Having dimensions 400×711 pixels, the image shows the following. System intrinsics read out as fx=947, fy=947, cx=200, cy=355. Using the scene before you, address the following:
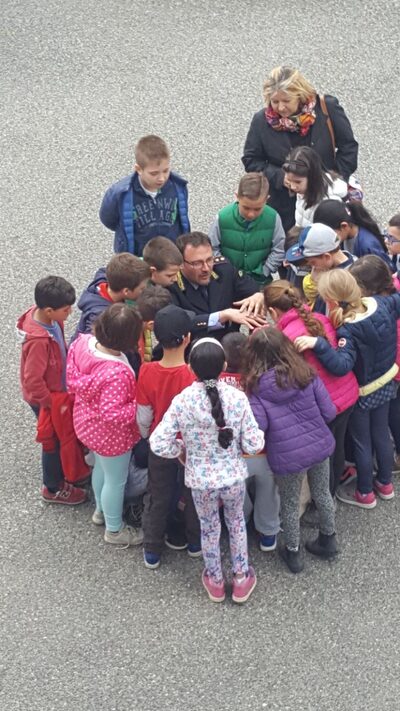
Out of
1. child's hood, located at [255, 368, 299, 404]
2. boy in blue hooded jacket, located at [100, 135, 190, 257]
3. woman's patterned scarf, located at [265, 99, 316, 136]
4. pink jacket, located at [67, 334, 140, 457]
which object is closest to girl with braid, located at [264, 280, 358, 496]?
child's hood, located at [255, 368, 299, 404]

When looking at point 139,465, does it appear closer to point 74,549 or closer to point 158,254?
point 74,549

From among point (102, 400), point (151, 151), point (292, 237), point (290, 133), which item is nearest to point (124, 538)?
point (102, 400)

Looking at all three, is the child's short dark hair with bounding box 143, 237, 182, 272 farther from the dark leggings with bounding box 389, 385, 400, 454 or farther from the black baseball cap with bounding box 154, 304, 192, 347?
the dark leggings with bounding box 389, 385, 400, 454

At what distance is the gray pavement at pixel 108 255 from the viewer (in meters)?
4.75

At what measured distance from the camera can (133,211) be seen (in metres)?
6.25

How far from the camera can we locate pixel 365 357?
17.2ft

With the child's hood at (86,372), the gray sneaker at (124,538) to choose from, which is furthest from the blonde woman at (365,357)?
the gray sneaker at (124,538)

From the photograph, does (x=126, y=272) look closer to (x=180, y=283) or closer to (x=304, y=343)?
(x=180, y=283)

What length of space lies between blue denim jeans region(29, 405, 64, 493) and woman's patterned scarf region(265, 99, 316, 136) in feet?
8.59

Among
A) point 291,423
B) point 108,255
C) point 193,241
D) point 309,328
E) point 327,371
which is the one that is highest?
point 193,241

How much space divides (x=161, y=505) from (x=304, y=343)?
1.17m

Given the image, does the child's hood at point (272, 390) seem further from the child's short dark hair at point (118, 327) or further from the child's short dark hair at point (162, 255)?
the child's short dark hair at point (162, 255)

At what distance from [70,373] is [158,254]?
3.19 ft

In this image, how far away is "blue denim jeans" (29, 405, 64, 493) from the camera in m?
5.59
